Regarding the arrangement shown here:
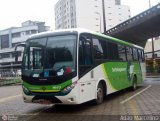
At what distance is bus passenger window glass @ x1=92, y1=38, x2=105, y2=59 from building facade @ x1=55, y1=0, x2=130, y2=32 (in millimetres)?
91872

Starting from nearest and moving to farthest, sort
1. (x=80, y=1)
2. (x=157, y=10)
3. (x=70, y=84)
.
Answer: (x=70, y=84)
(x=157, y=10)
(x=80, y=1)

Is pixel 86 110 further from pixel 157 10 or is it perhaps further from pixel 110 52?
pixel 157 10

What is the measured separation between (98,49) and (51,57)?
2660 millimetres

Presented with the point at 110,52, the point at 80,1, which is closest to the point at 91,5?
the point at 80,1

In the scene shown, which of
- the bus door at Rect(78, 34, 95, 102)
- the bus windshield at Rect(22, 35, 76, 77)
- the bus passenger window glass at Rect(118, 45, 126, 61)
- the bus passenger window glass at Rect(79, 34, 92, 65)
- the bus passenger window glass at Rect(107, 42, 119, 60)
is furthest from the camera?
the bus passenger window glass at Rect(118, 45, 126, 61)

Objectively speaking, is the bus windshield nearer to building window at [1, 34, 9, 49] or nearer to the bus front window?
the bus front window

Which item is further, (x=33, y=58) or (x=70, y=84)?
(x=33, y=58)

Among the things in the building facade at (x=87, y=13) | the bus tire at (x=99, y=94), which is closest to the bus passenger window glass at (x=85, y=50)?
the bus tire at (x=99, y=94)

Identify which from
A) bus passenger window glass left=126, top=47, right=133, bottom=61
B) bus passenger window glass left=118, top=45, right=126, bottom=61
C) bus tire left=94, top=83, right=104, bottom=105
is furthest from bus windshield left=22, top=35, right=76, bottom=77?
bus passenger window glass left=126, top=47, right=133, bottom=61

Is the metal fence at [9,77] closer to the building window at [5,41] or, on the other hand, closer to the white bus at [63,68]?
the white bus at [63,68]

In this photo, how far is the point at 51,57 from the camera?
1120 centimetres

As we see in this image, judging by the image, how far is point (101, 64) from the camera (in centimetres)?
1333

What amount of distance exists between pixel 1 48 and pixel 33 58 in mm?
107449

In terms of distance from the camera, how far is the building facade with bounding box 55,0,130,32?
11170 cm
